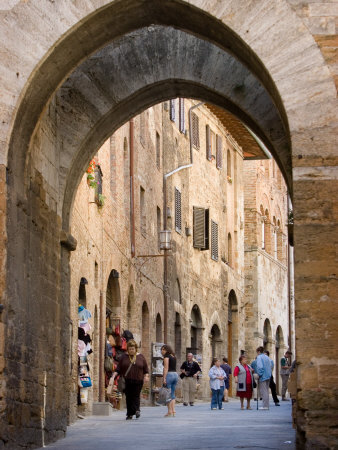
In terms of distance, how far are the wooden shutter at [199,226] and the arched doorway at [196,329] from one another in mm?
1847

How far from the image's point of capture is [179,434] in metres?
13.7

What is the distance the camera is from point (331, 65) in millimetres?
10133

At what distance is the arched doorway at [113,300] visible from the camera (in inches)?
932

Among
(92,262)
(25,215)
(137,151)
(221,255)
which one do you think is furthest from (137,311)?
(25,215)

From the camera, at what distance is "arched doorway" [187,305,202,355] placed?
34.4 m

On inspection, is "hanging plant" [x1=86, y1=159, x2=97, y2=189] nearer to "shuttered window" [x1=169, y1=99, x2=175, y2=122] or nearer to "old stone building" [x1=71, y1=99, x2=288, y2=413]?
"old stone building" [x1=71, y1=99, x2=288, y2=413]

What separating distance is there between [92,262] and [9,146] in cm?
1018

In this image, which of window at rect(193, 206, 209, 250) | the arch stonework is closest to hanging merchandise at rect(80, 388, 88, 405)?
the arch stonework

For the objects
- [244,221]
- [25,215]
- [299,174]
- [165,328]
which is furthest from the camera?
[244,221]

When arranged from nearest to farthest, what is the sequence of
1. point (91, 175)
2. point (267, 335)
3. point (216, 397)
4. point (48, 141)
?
point (48, 141), point (91, 175), point (216, 397), point (267, 335)

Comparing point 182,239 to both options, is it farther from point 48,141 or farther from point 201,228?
point 48,141

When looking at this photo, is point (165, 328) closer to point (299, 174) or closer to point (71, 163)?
point (71, 163)

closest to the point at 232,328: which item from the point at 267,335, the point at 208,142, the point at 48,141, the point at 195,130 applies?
the point at 267,335

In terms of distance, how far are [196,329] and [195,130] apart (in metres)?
5.88
